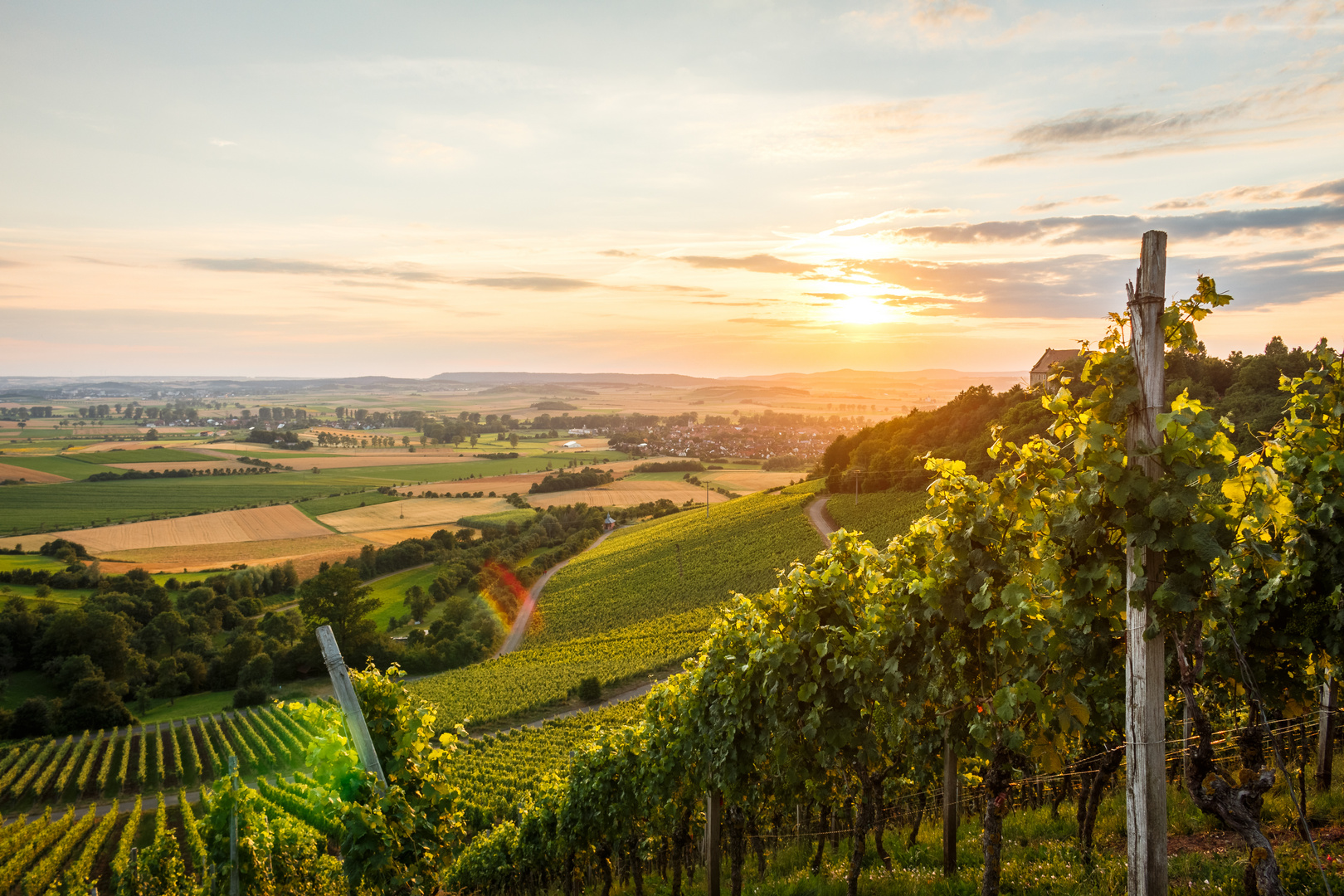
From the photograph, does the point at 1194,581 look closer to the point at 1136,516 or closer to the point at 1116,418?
the point at 1136,516

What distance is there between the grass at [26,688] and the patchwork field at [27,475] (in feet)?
208

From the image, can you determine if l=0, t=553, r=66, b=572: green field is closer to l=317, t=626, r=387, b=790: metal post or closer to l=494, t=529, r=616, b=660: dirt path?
l=494, t=529, r=616, b=660: dirt path

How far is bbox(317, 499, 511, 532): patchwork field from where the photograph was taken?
86875mm

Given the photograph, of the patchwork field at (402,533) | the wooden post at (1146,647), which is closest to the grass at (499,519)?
the patchwork field at (402,533)

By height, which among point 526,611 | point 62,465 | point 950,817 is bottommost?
point 526,611

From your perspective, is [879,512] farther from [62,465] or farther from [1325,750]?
[62,465]

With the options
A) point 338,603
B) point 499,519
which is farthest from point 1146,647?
point 499,519

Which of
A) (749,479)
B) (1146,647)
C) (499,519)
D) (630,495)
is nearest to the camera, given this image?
(1146,647)

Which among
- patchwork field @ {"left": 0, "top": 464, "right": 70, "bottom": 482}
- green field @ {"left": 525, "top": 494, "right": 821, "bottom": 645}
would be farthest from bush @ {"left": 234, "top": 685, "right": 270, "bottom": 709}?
patchwork field @ {"left": 0, "top": 464, "right": 70, "bottom": 482}

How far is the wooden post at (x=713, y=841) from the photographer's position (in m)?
9.23

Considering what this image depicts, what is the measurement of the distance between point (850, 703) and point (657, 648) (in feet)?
122

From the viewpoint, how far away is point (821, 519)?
61781mm

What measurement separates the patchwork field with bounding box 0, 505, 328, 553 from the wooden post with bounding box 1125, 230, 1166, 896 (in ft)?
296

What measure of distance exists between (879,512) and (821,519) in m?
6.36
